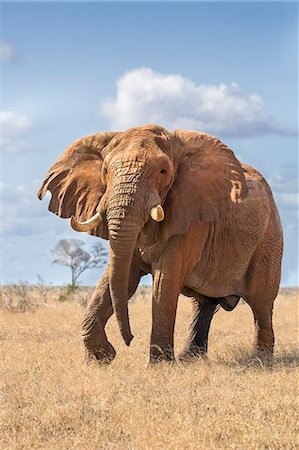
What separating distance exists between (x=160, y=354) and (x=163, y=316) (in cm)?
48

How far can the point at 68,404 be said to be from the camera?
8.45 meters

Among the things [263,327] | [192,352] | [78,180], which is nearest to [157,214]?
[78,180]

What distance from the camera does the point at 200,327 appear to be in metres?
13.4

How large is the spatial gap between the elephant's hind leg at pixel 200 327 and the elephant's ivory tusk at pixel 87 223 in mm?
3089

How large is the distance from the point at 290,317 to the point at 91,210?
31.8 ft

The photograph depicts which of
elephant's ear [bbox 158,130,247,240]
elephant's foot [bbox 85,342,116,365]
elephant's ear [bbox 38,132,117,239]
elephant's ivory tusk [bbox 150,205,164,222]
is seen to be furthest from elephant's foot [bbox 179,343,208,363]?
elephant's ivory tusk [bbox 150,205,164,222]

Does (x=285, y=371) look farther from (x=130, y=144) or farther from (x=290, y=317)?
(x=290, y=317)

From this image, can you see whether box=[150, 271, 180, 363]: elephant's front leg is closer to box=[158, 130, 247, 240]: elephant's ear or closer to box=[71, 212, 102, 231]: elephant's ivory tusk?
box=[158, 130, 247, 240]: elephant's ear

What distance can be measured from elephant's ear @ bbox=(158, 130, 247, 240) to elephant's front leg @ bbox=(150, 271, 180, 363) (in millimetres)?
593

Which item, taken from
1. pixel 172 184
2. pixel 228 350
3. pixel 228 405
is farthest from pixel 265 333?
pixel 228 405

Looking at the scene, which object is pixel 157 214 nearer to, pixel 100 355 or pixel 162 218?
pixel 162 218

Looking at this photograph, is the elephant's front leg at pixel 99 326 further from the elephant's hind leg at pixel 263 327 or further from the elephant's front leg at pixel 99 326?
the elephant's hind leg at pixel 263 327

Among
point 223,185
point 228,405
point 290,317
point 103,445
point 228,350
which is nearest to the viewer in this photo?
point 103,445

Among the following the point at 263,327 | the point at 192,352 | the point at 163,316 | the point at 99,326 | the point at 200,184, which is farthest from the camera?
the point at 263,327
